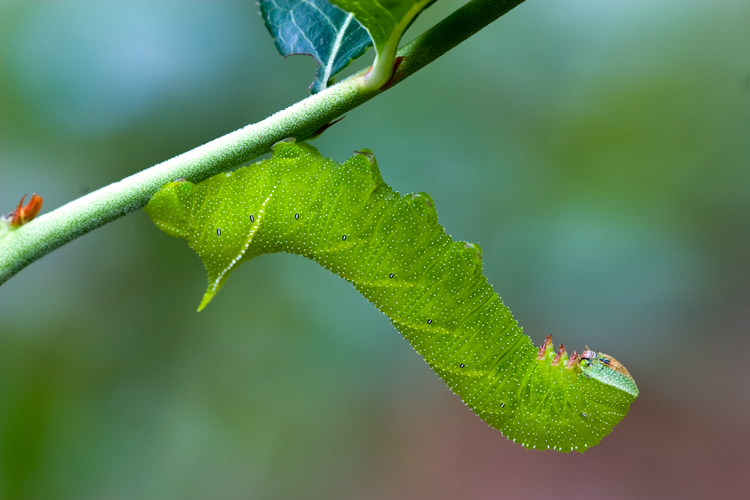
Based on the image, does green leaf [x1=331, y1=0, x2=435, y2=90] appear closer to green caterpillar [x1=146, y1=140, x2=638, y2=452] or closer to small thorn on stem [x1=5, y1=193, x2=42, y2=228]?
green caterpillar [x1=146, y1=140, x2=638, y2=452]

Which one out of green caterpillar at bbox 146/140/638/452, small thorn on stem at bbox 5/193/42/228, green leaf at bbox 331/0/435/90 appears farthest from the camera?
green caterpillar at bbox 146/140/638/452

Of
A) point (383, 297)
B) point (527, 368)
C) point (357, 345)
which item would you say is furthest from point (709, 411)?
point (383, 297)

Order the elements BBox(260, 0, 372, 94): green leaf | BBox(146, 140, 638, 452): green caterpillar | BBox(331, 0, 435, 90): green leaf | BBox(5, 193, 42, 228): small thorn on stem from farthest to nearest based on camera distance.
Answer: BBox(146, 140, 638, 452): green caterpillar, BBox(260, 0, 372, 94): green leaf, BBox(5, 193, 42, 228): small thorn on stem, BBox(331, 0, 435, 90): green leaf

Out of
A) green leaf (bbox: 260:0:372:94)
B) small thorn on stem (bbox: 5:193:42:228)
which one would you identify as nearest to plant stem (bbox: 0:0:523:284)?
small thorn on stem (bbox: 5:193:42:228)

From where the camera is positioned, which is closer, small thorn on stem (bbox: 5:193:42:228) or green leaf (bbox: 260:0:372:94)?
small thorn on stem (bbox: 5:193:42:228)

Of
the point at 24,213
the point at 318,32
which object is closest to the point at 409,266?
the point at 318,32

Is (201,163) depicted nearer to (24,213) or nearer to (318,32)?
(24,213)

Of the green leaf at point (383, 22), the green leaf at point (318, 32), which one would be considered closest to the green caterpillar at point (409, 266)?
the green leaf at point (318, 32)
